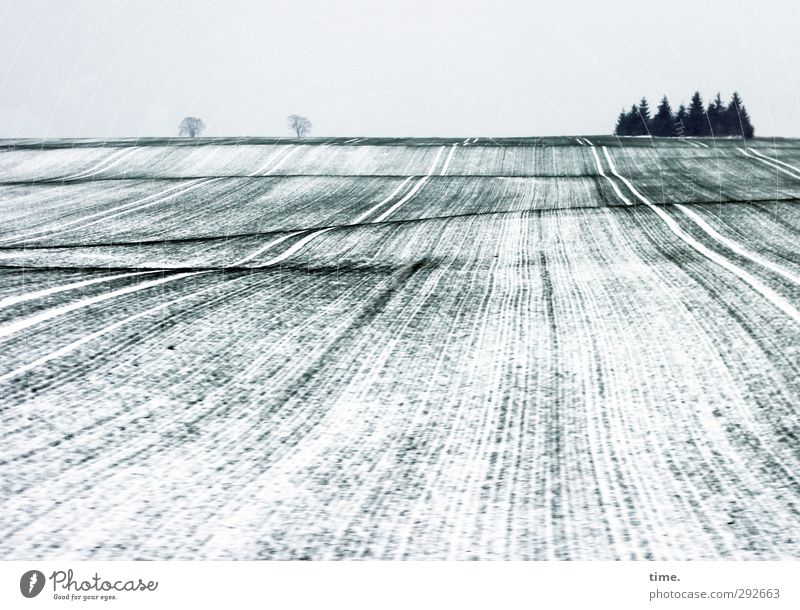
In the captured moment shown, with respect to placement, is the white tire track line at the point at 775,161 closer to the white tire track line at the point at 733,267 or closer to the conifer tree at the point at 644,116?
the white tire track line at the point at 733,267

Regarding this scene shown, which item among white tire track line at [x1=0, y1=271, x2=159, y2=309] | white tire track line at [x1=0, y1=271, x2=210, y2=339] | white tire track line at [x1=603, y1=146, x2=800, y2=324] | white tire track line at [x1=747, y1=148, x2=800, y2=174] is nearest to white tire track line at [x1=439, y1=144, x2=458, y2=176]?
white tire track line at [x1=603, y1=146, x2=800, y2=324]

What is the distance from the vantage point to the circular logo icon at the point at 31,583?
8.43 ft

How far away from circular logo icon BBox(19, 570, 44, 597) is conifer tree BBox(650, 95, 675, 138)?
63.0 m

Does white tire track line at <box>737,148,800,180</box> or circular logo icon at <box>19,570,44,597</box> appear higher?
white tire track line at <box>737,148,800,180</box>

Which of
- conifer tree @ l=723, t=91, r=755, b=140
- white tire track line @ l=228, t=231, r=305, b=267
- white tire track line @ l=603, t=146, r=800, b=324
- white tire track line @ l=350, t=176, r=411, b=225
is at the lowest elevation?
white tire track line @ l=603, t=146, r=800, b=324

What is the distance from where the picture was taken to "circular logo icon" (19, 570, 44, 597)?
8.43ft

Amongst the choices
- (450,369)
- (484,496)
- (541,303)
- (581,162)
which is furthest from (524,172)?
(484,496)

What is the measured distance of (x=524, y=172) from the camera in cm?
2217

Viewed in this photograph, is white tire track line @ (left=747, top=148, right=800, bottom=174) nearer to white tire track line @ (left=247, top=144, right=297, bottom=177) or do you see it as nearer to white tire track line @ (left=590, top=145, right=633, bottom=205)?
white tire track line @ (left=590, top=145, right=633, bottom=205)

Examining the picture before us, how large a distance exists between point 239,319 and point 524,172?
57.6ft

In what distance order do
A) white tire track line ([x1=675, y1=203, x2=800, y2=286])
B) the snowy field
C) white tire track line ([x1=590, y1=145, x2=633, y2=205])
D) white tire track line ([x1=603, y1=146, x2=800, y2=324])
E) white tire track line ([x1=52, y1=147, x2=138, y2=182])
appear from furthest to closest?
white tire track line ([x1=52, y1=147, x2=138, y2=182])
white tire track line ([x1=590, y1=145, x2=633, y2=205])
white tire track line ([x1=675, y1=203, x2=800, y2=286])
white tire track line ([x1=603, y1=146, x2=800, y2=324])
the snowy field

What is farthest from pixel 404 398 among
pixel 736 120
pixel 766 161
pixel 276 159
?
pixel 736 120

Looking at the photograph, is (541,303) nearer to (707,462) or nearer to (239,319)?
(239,319)

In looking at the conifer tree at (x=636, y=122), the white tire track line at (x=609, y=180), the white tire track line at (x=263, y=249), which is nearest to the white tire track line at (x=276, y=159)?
the white tire track line at (x=609, y=180)
